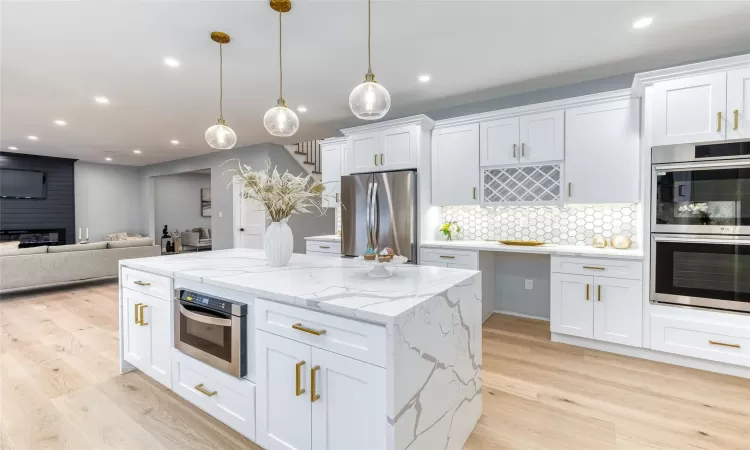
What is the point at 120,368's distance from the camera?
258 cm

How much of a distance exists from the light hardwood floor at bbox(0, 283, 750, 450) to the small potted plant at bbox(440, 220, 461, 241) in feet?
4.33

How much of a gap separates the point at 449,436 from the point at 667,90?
10.0 ft

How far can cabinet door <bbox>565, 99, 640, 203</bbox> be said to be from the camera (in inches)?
119

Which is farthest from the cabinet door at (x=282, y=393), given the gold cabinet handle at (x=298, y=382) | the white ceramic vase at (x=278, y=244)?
the white ceramic vase at (x=278, y=244)

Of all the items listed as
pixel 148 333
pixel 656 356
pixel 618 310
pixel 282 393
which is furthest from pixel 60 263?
pixel 656 356

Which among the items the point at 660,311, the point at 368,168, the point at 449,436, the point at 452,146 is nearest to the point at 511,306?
the point at 660,311

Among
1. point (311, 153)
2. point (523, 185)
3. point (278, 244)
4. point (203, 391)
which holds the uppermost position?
point (311, 153)

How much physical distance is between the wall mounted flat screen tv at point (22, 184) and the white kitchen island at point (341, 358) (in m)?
7.94

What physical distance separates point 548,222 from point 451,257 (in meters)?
1.16

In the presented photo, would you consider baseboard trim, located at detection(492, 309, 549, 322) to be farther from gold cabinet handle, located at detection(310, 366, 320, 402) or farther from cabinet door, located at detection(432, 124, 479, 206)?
gold cabinet handle, located at detection(310, 366, 320, 402)

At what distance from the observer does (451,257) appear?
3672mm

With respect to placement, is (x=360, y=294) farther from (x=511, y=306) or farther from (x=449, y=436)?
(x=511, y=306)

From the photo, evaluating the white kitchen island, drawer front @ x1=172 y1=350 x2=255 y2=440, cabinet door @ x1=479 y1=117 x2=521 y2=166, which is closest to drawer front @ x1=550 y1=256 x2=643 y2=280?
cabinet door @ x1=479 y1=117 x2=521 y2=166

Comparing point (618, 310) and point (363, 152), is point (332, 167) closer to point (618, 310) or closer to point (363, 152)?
point (363, 152)
